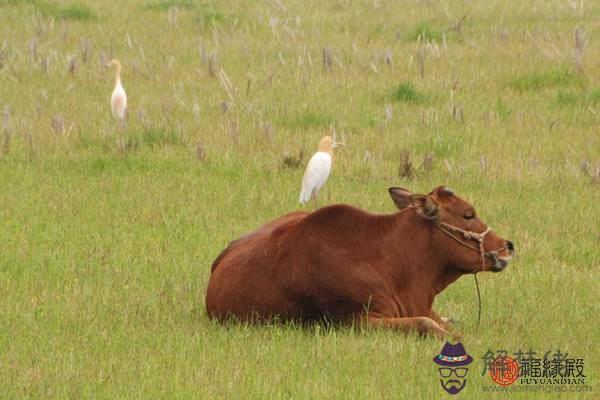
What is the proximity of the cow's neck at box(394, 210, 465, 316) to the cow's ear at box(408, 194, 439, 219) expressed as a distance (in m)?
0.10

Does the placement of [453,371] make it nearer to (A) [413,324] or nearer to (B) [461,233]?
(A) [413,324]

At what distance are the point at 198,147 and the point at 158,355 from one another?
666 cm

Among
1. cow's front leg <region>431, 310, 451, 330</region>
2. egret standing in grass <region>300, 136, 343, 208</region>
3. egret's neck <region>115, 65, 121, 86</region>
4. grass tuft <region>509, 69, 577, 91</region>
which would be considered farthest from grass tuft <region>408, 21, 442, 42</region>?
cow's front leg <region>431, 310, 451, 330</region>

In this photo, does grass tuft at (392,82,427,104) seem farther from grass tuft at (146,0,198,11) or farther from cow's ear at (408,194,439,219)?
cow's ear at (408,194,439,219)

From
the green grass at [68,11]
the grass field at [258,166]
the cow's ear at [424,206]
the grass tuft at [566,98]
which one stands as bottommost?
the grass field at [258,166]

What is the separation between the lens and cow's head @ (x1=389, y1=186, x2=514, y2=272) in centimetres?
777

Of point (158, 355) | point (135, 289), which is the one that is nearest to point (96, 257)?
point (135, 289)

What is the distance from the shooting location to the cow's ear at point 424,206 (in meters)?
7.73

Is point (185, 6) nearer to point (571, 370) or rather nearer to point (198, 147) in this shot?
point (198, 147)

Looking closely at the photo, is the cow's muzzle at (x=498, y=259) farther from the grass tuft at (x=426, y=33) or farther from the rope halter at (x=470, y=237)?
the grass tuft at (x=426, y=33)

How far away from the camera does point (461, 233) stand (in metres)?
7.80

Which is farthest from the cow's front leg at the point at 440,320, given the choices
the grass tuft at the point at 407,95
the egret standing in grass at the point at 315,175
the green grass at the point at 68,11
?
the green grass at the point at 68,11

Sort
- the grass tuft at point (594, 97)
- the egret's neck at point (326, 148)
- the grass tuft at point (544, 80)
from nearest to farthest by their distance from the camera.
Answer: the egret's neck at point (326, 148) < the grass tuft at point (594, 97) < the grass tuft at point (544, 80)

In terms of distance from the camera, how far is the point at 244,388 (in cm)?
667
